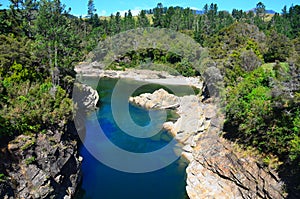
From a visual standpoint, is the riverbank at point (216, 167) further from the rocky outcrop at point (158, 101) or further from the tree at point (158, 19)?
the tree at point (158, 19)

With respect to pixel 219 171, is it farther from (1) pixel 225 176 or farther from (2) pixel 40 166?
(2) pixel 40 166

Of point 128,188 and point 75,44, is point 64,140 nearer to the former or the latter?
point 128,188

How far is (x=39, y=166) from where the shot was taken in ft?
43.2

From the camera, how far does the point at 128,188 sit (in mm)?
16812

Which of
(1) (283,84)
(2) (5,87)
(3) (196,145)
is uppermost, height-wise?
(1) (283,84)

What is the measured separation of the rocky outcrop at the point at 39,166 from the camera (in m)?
12.1

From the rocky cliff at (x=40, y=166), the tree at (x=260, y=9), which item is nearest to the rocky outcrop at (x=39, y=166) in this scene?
the rocky cliff at (x=40, y=166)

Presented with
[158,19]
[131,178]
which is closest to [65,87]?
[131,178]

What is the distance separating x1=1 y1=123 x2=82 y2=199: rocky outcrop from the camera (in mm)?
12078

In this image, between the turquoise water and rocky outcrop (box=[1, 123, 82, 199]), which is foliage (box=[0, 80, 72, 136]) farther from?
the turquoise water

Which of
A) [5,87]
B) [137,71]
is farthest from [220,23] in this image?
[5,87]

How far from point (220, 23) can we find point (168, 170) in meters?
59.2

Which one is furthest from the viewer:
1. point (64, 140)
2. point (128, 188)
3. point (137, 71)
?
point (137, 71)

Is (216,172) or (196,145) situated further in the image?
(196,145)
